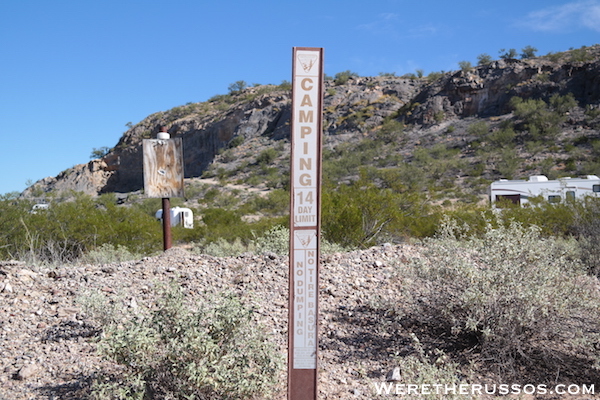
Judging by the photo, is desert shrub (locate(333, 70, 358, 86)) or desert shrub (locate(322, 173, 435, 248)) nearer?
desert shrub (locate(322, 173, 435, 248))

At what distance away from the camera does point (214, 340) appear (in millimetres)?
3443

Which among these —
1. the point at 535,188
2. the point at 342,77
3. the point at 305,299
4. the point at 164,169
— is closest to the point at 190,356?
the point at 305,299

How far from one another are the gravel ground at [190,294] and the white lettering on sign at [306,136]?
1.01 metres

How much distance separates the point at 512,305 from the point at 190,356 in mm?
2567

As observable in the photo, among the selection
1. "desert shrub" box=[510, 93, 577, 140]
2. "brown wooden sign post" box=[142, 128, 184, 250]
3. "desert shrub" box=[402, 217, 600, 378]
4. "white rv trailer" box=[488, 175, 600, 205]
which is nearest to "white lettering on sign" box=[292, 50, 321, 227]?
"desert shrub" box=[402, 217, 600, 378]

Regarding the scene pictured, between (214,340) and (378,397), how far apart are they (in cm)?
123

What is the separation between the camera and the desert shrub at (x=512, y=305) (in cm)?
405

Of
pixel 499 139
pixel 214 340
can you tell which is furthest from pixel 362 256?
pixel 499 139

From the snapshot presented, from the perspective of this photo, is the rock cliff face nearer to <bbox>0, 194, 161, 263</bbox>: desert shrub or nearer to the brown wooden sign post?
<bbox>0, 194, 161, 263</bbox>: desert shrub

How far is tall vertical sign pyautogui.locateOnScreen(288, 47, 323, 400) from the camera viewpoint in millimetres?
3061

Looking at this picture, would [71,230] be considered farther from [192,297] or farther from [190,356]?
[190,356]

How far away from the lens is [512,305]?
161 inches

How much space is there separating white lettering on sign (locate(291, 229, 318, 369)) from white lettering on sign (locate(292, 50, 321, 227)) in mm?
116

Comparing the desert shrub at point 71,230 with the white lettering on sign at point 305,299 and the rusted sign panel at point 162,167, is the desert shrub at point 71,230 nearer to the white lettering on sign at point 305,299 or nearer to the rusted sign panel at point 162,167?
the rusted sign panel at point 162,167
